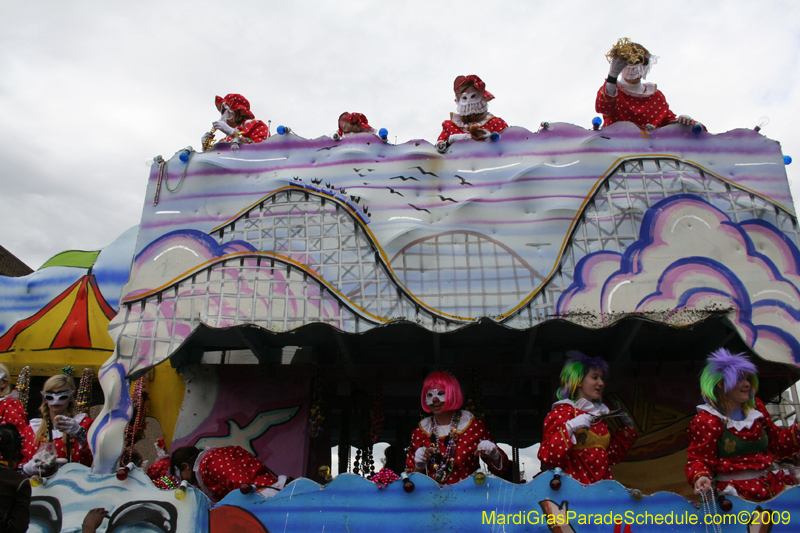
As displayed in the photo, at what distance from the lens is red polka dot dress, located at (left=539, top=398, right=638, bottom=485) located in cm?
376

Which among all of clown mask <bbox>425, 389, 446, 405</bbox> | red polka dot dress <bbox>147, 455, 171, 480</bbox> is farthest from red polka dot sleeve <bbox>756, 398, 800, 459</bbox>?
red polka dot dress <bbox>147, 455, 171, 480</bbox>

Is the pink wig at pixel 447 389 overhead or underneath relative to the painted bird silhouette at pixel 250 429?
overhead

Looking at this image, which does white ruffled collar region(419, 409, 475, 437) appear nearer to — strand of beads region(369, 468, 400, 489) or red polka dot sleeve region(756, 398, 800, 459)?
strand of beads region(369, 468, 400, 489)

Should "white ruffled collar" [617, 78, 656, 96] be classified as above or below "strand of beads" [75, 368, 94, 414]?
above

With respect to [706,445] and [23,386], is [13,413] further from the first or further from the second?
[706,445]

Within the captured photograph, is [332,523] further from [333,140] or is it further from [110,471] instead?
[333,140]

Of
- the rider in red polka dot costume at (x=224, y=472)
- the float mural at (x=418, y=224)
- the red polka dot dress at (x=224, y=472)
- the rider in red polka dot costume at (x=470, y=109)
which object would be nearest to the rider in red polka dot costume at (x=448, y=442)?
the float mural at (x=418, y=224)

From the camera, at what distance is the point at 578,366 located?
4.08 metres

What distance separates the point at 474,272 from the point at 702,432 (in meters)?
1.80

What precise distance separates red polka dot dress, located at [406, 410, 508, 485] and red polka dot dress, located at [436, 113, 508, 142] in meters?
2.57

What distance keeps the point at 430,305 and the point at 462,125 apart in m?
2.13

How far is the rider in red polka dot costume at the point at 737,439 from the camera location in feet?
11.8

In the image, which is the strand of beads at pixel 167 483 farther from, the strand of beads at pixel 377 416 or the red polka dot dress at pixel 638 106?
the red polka dot dress at pixel 638 106

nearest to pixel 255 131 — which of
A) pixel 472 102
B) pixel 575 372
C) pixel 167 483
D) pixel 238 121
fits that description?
pixel 238 121
